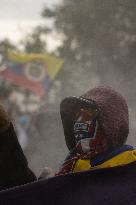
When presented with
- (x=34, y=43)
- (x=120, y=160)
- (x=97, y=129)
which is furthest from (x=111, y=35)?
(x=34, y=43)

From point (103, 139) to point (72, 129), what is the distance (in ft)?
0.68

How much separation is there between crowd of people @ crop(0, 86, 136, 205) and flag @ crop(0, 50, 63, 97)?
9045 millimetres

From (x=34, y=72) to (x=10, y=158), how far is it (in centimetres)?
977

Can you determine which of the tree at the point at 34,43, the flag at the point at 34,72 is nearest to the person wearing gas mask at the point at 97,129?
the flag at the point at 34,72

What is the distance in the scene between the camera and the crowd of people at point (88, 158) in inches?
72.2

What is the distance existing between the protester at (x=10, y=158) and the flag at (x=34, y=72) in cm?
927

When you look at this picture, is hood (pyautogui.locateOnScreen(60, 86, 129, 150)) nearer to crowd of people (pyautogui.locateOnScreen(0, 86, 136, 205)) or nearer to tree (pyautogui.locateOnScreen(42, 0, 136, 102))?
crowd of people (pyautogui.locateOnScreen(0, 86, 136, 205))

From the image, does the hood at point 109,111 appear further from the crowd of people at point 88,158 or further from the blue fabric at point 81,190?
the blue fabric at point 81,190

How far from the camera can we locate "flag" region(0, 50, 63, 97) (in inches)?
462

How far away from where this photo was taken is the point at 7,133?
2121 millimetres

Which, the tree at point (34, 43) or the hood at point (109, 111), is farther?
the tree at point (34, 43)

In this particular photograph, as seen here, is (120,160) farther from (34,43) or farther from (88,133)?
(34,43)

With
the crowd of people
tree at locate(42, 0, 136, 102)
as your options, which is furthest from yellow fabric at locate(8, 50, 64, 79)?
the crowd of people

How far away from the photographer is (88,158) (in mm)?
2311
